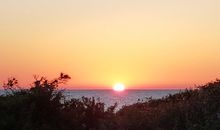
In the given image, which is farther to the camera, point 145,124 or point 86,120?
point 145,124

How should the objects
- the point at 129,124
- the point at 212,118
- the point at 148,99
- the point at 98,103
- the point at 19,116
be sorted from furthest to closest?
the point at 148,99 → the point at 129,124 → the point at 212,118 → the point at 98,103 → the point at 19,116

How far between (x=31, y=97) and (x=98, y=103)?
1.26 metres

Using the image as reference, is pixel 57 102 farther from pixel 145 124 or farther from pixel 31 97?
pixel 145 124

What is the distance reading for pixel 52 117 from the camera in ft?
34.4

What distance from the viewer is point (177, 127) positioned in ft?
41.8

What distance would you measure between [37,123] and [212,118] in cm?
407

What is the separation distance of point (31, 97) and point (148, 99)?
876 cm

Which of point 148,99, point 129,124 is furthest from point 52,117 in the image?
point 148,99

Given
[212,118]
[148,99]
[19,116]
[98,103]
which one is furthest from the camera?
[148,99]

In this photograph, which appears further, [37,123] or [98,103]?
[98,103]

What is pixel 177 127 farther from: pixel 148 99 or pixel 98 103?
pixel 148 99

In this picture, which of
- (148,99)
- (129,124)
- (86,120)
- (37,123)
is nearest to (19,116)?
(37,123)

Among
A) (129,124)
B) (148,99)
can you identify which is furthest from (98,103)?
(148,99)

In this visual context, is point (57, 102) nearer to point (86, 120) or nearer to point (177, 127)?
point (86, 120)
